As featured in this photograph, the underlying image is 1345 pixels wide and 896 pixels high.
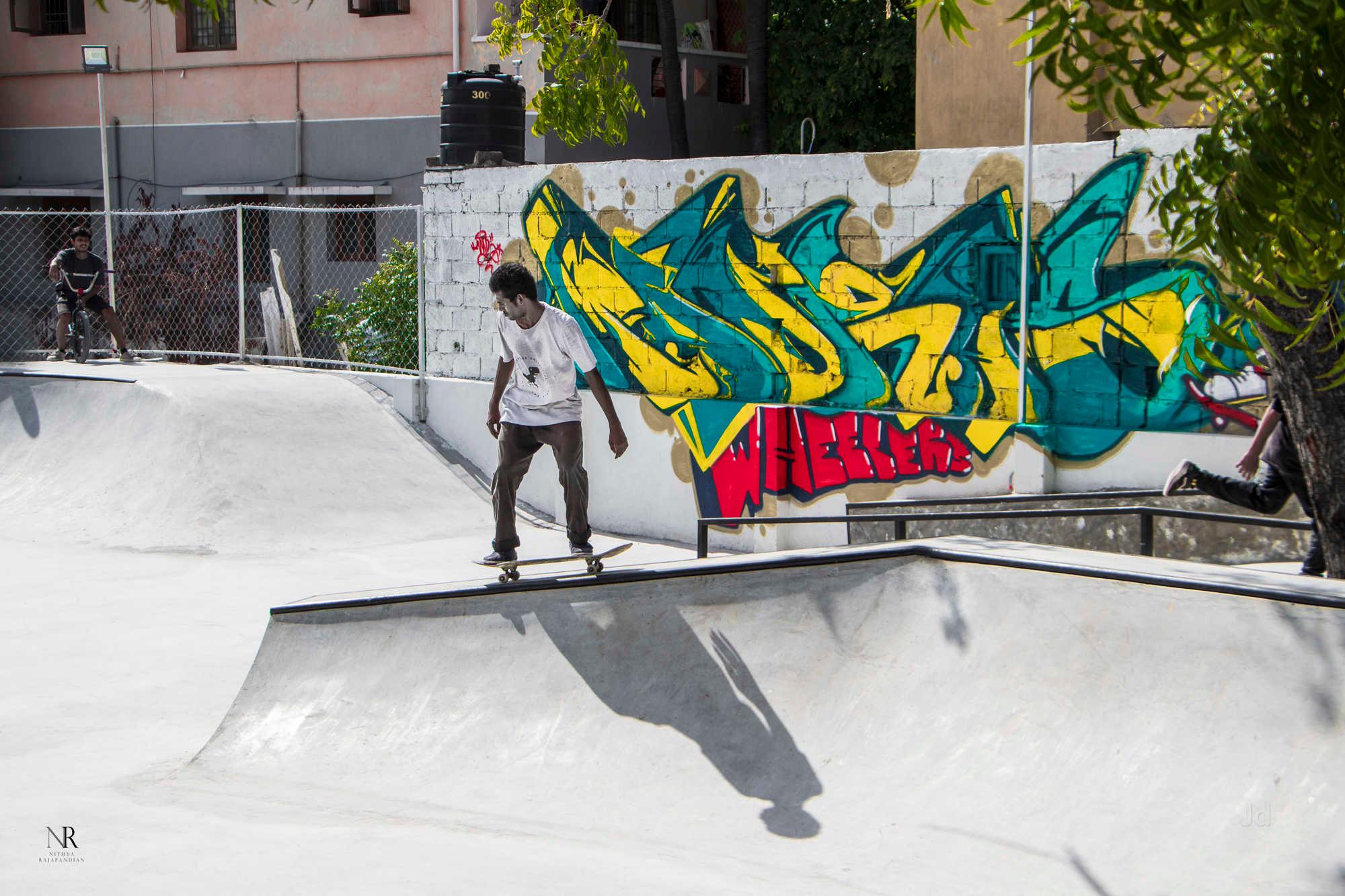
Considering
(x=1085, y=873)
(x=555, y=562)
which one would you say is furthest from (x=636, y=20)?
(x=1085, y=873)

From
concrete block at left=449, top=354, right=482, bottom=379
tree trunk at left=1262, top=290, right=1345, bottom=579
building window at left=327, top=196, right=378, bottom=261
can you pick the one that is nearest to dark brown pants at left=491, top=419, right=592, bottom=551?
tree trunk at left=1262, top=290, right=1345, bottom=579

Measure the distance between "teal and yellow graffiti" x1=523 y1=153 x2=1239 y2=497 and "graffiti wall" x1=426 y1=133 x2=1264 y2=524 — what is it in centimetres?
1

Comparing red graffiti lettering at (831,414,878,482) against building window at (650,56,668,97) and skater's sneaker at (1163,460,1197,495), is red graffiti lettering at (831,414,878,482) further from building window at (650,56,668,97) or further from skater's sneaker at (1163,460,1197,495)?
building window at (650,56,668,97)

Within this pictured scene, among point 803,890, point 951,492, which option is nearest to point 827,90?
point 951,492

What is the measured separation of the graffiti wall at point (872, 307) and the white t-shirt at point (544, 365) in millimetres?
3316

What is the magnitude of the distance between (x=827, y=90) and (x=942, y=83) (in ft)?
24.6

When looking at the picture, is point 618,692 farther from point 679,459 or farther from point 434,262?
point 434,262

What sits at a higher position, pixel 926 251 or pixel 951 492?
pixel 926 251

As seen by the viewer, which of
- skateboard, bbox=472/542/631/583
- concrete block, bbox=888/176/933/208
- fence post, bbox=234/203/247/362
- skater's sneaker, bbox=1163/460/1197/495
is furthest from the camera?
fence post, bbox=234/203/247/362

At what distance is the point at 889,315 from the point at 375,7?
12.8m

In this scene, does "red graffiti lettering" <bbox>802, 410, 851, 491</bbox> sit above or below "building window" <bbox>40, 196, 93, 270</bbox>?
below

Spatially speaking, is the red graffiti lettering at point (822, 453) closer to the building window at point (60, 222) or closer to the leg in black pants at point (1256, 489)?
the leg in black pants at point (1256, 489)

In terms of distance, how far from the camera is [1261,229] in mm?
3732

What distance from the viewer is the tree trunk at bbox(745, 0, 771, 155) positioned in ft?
63.0
